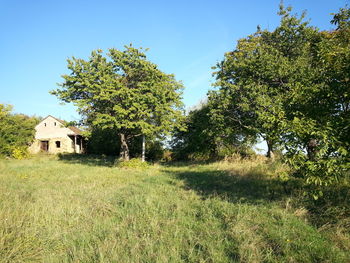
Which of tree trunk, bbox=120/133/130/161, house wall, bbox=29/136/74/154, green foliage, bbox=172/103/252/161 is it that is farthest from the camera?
house wall, bbox=29/136/74/154

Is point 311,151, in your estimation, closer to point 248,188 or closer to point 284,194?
point 284,194

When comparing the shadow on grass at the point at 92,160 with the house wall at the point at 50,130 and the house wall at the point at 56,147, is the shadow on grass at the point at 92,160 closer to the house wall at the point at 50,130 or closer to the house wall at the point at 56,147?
the house wall at the point at 56,147

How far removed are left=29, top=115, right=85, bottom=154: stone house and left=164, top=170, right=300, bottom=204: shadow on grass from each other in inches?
1098

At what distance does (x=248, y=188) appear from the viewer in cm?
844

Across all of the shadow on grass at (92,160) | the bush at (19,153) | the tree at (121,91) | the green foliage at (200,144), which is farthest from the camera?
the bush at (19,153)

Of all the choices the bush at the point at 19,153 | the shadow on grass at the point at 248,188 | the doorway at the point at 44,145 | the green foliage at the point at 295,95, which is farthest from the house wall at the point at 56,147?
the shadow on grass at the point at 248,188

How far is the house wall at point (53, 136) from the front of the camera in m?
32.8

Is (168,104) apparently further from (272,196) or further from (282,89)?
(272,196)

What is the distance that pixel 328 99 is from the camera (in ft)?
16.0

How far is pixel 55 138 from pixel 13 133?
18.5 ft

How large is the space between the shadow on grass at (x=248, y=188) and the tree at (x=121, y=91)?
8.64 meters

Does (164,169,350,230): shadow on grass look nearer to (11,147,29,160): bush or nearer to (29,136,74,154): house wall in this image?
(11,147,29,160): bush

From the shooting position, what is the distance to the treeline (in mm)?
4309

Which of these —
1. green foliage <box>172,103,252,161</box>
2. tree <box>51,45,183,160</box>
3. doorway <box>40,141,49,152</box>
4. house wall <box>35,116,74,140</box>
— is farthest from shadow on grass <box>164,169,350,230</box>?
doorway <box>40,141,49,152</box>
